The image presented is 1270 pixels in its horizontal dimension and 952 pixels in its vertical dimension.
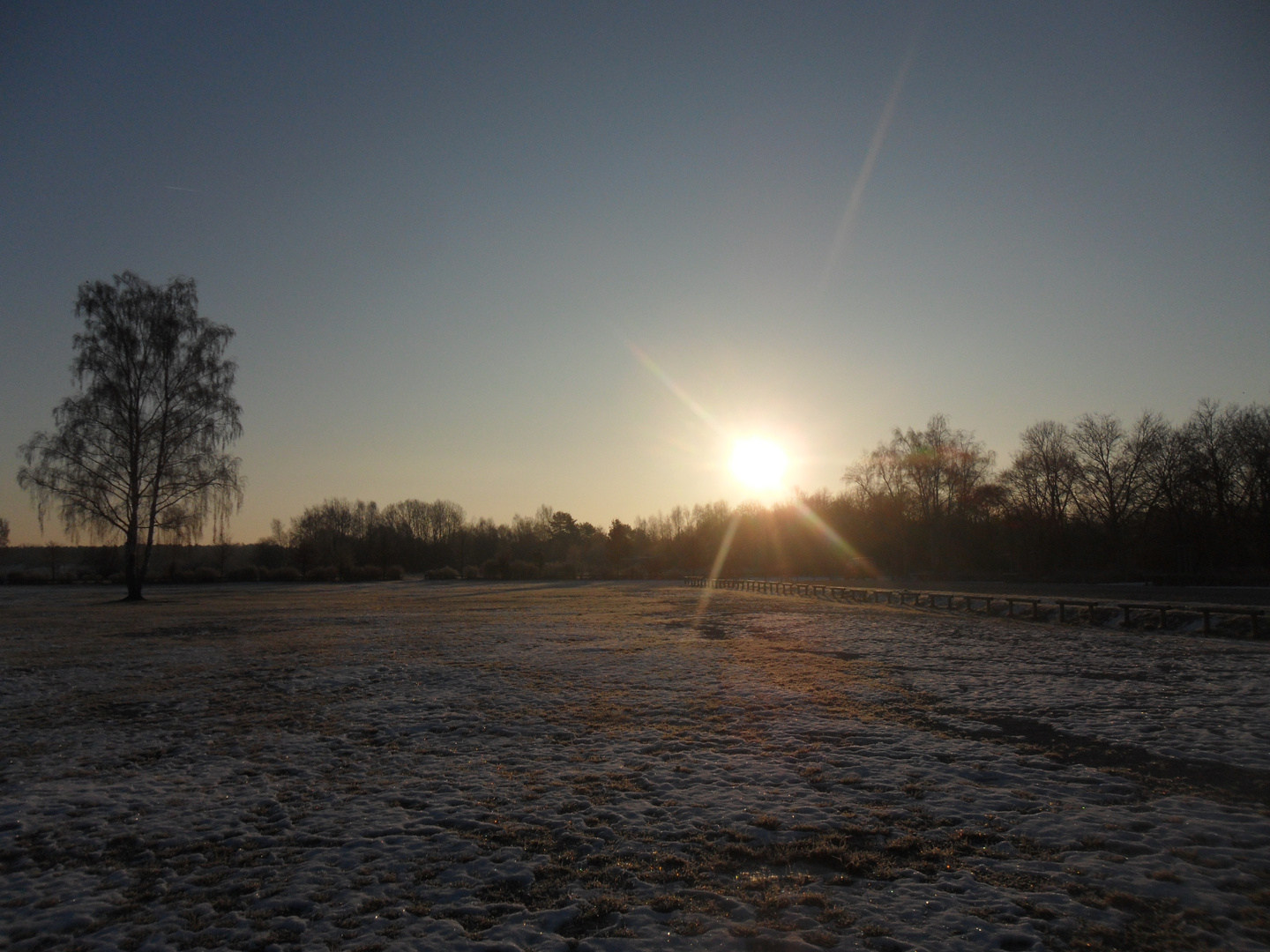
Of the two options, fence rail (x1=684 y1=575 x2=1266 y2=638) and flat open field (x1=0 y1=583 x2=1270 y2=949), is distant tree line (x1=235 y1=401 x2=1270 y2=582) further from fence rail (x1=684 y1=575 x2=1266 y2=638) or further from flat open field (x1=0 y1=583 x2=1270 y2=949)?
flat open field (x1=0 y1=583 x2=1270 y2=949)

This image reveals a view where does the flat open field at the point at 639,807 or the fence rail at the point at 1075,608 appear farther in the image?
the fence rail at the point at 1075,608

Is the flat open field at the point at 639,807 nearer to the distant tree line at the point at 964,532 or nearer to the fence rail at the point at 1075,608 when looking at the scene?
the fence rail at the point at 1075,608

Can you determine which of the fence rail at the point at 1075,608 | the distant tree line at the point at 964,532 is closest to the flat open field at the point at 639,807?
the fence rail at the point at 1075,608

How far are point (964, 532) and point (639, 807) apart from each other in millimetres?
77072

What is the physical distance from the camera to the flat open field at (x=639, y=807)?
4332mm

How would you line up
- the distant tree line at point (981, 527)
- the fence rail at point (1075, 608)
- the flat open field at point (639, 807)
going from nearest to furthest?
the flat open field at point (639, 807), the fence rail at point (1075, 608), the distant tree line at point (981, 527)

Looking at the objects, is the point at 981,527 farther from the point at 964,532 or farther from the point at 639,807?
the point at 639,807

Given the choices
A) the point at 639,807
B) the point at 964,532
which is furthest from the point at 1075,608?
the point at 964,532

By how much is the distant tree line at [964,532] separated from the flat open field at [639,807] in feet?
142

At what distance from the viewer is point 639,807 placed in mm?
6273

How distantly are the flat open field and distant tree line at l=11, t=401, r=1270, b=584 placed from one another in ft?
142

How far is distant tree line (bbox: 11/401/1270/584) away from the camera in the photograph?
53500 millimetres

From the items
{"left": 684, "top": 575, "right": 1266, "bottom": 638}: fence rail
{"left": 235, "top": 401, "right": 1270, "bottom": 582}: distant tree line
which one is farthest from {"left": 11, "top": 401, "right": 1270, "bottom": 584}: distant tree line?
{"left": 684, "top": 575, "right": 1266, "bottom": 638}: fence rail

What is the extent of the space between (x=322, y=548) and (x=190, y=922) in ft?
288
